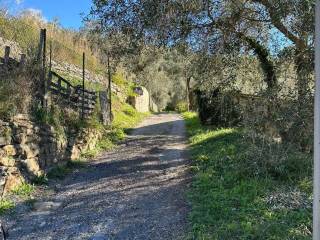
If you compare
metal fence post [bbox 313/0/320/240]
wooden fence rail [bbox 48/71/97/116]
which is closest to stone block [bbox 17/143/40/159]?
wooden fence rail [bbox 48/71/97/116]

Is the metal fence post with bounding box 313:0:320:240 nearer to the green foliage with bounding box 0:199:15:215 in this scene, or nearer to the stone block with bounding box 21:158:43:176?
the green foliage with bounding box 0:199:15:215

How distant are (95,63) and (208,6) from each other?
79.4 ft

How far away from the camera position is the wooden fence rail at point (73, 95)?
13.5m

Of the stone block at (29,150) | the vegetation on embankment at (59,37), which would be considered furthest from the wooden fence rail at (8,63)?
the vegetation on embankment at (59,37)

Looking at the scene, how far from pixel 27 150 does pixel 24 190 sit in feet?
3.82

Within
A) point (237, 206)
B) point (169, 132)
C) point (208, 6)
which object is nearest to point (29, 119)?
point (208, 6)

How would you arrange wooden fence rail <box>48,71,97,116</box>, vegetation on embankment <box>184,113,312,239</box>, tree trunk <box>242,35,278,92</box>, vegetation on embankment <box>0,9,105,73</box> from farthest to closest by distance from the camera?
vegetation on embankment <box>0,9,105,73</box>
wooden fence rail <box>48,71,97,116</box>
tree trunk <box>242,35,278,92</box>
vegetation on embankment <box>184,113,312,239</box>

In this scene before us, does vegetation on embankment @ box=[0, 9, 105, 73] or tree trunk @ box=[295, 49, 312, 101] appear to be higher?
vegetation on embankment @ box=[0, 9, 105, 73]

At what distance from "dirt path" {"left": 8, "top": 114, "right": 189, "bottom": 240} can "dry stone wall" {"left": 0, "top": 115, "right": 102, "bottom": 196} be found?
2.39ft

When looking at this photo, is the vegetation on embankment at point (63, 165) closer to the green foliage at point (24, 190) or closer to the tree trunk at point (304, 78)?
the green foliage at point (24, 190)

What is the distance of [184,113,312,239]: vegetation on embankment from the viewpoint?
6.25 m

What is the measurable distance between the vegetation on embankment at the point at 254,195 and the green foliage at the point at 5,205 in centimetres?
319

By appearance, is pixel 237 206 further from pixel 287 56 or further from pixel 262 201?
pixel 287 56

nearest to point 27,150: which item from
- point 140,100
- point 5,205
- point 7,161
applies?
point 7,161
